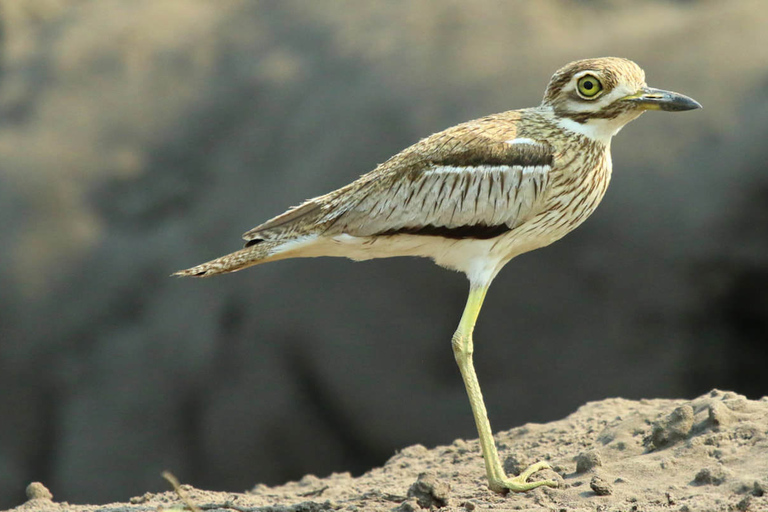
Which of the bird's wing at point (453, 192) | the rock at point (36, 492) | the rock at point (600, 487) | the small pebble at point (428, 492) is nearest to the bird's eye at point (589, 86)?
the bird's wing at point (453, 192)

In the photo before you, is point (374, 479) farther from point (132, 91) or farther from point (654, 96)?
point (132, 91)

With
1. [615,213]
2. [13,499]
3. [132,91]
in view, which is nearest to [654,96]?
[615,213]

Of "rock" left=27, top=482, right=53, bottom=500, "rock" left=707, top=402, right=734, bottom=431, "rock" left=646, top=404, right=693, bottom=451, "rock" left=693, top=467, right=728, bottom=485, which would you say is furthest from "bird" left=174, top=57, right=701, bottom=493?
"rock" left=27, top=482, right=53, bottom=500

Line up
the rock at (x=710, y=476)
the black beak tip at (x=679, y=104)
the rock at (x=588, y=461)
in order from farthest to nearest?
the rock at (x=588, y=461)
the black beak tip at (x=679, y=104)
the rock at (x=710, y=476)

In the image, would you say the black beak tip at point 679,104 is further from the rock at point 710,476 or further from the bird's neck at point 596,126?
the rock at point 710,476

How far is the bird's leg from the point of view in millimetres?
4913

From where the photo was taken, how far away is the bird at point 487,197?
497 centimetres

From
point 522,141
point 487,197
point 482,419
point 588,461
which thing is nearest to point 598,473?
point 588,461

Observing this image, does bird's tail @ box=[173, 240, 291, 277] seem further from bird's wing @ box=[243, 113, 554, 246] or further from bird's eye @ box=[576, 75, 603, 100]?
bird's eye @ box=[576, 75, 603, 100]

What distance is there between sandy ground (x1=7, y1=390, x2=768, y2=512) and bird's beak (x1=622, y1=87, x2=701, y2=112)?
1680 millimetres

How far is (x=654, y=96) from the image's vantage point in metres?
4.88

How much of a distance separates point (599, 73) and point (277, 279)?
3.96m

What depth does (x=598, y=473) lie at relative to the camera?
484 cm

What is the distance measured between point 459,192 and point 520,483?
1.64 m
